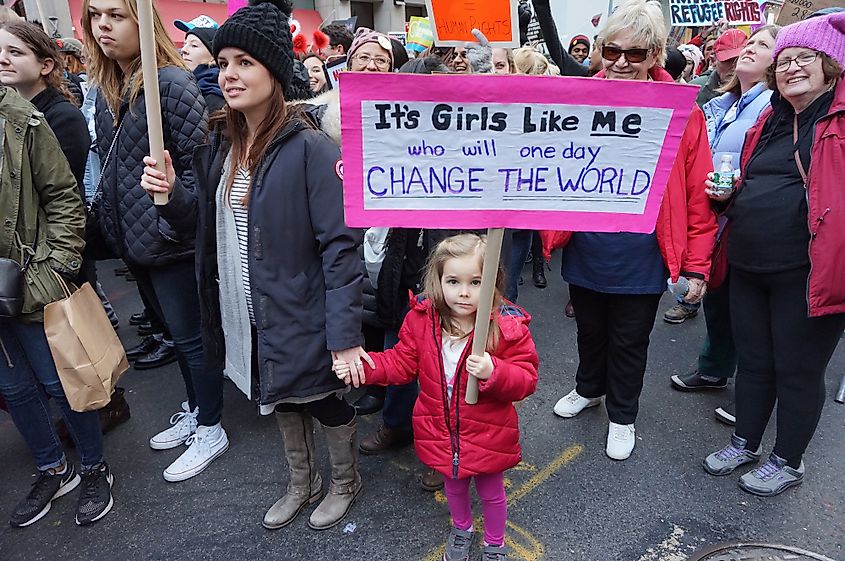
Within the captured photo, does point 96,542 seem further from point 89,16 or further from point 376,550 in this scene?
point 89,16

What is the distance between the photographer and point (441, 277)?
205cm

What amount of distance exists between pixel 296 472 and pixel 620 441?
1620mm

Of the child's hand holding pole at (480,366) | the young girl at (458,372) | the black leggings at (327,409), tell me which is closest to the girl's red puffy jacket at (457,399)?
the young girl at (458,372)

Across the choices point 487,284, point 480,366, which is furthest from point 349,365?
point 487,284

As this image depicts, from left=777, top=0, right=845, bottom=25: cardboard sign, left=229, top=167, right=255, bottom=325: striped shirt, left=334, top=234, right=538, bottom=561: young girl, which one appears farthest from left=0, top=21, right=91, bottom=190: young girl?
left=777, top=0, right=845, bottom=25: cardboard sign

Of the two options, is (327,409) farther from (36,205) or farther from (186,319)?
(36,205)

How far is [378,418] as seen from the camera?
3326mm

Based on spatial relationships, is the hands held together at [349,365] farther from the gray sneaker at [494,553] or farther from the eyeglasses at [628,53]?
the eyeglasses at [628,53]

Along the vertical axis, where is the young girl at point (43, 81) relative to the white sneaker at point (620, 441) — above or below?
above

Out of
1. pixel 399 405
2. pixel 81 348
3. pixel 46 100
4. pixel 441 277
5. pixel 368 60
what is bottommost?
pixel 399 405

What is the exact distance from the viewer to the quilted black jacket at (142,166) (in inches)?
96.1

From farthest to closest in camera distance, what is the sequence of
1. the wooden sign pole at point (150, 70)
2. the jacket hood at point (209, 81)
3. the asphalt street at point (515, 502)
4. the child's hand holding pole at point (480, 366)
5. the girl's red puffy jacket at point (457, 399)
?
the jacket hood at point (209, 81), the asphalt street at point (515, 502), the girl's red puffy jacket at point (457, 399), the child's hand holding pole at point (480, 366), the wooden sign pole at point (150, 70)

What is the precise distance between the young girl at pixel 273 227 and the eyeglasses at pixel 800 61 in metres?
1.79

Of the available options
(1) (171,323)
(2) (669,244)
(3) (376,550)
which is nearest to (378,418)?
(3) (376,550)
